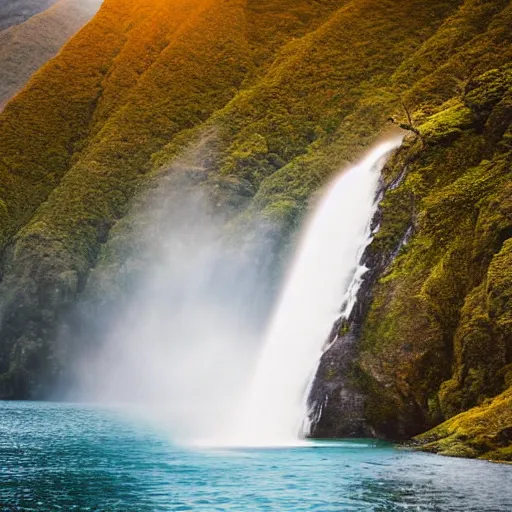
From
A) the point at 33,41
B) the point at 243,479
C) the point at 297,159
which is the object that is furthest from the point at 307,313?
the point at 33,41

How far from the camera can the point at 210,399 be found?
5775 cm

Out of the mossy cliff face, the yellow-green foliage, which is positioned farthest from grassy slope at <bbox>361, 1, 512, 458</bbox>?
the yellow-green foliage

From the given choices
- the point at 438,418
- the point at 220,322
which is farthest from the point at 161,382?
the point at 438,418

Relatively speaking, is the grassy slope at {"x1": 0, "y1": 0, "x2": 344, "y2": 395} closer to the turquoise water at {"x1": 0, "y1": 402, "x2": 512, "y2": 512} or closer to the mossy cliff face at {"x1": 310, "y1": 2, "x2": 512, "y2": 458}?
the mossy cliff face at {"x1": 310, "y1": 2, "x2": 512, "y2": 458}

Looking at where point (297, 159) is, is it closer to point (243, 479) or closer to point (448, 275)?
point (448, 275)

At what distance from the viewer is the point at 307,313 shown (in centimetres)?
3462

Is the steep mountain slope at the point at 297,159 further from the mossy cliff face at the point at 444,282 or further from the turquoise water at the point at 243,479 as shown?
the turquoise water at the point at 243,479

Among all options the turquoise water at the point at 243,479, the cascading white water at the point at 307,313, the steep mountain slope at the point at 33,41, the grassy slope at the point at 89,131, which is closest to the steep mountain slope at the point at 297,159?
the grassy slope at the point at 89,131

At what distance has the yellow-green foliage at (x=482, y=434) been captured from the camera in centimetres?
Result: 2138

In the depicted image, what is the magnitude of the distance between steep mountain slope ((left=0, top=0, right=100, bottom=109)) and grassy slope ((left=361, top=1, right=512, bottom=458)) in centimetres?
13415

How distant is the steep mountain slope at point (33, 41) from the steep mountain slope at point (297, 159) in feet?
117

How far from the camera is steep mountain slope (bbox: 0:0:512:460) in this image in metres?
28.1

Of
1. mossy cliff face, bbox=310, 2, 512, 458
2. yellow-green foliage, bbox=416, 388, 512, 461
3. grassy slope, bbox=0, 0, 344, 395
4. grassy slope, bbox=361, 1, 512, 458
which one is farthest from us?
grassy slope, bbox=0, 0, 344, 395

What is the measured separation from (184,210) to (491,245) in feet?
166
